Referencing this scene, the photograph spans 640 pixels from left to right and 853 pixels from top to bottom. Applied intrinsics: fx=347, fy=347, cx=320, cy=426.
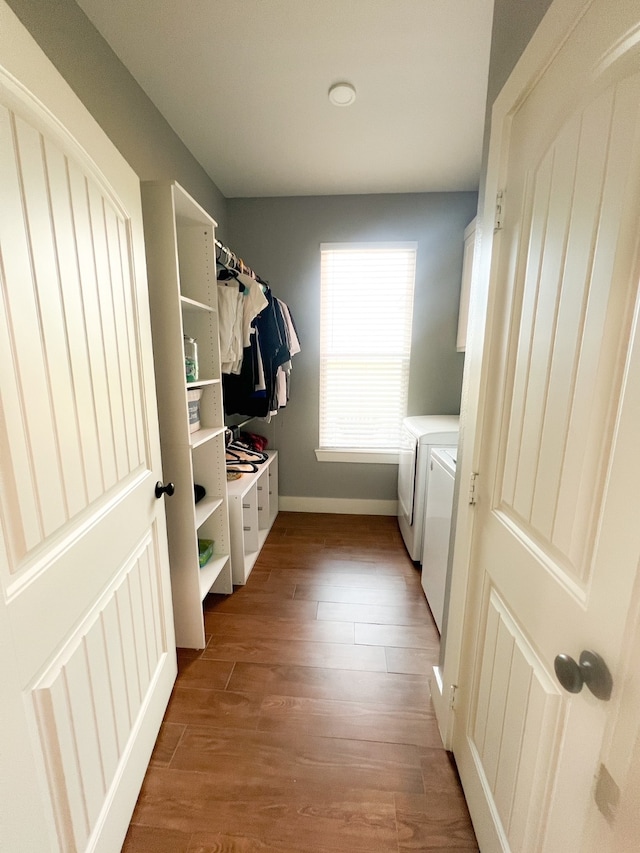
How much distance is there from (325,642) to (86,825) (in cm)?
110

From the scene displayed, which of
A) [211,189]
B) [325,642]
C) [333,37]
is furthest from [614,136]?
[211,189]

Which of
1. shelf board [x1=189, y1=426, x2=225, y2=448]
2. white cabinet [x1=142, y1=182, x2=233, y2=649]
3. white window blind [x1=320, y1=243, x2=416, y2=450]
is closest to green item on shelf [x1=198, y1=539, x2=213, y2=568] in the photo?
white cabinet [x1=142, y1=182, x2=233, y2=649]

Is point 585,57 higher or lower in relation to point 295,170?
lower

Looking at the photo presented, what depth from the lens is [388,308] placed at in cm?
285

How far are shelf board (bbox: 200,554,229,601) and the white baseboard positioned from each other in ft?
4.02

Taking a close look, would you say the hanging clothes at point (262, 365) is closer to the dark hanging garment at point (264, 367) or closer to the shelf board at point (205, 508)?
the dark hanging garment at point (264, 367)

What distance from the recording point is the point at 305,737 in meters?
1.31

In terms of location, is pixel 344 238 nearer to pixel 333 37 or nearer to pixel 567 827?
pixel 333 37

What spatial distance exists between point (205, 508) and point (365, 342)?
187cm

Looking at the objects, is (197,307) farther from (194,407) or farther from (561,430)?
(561,430)

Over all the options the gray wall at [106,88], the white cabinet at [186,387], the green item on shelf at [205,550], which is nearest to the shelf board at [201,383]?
the white cabinet at [186,387]

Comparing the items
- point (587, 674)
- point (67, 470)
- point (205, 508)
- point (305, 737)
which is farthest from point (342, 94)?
point (305, 737)

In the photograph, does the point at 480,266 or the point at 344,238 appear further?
the point at 344,238

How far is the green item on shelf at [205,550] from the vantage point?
1906 mm
